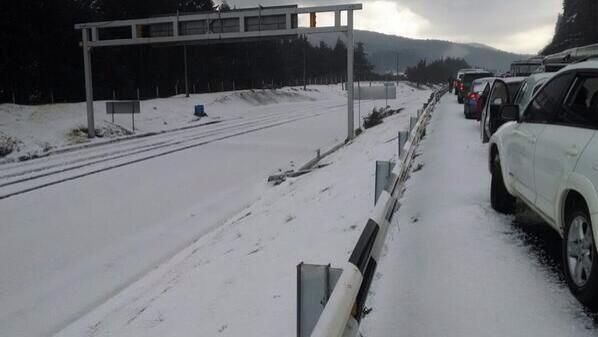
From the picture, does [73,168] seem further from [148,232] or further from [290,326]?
[290,326]

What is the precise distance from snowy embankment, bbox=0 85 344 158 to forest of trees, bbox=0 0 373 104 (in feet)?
25.7

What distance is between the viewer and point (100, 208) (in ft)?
50.6

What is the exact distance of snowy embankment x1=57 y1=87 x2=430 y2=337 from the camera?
562cm

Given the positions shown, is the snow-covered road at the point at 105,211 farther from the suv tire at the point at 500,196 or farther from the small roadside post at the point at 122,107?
the suv tire at the point at 500,196

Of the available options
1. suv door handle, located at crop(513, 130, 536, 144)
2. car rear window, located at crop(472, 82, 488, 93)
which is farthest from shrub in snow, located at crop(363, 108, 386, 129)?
suv door handle, located at crop(513, 130, 536, 144)

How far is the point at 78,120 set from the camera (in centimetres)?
3262

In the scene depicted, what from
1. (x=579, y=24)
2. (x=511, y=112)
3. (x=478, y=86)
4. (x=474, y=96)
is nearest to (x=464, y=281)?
(x=511, y=112)

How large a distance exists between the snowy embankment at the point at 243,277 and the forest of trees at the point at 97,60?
23.7 metres

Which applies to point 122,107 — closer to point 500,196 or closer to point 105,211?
point 105,211

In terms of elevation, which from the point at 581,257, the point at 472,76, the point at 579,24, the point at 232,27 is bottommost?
the point at 581,257

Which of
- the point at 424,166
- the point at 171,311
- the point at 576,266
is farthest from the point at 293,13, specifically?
the point at 576,266

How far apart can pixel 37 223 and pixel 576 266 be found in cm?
1242

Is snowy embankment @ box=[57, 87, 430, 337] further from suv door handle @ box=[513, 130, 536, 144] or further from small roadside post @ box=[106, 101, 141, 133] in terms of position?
small roadside post @ box=[106, 101, 141, 133]

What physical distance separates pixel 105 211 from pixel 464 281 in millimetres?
11970
